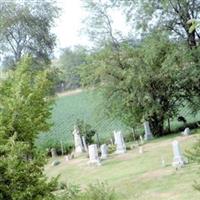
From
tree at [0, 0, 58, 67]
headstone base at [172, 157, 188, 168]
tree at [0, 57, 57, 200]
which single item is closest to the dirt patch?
headstone base at [172, 157, 188, 168]

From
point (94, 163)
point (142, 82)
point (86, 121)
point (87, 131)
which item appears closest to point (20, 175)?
point (94, 163)

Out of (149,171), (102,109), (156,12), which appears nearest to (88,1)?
(156,12)

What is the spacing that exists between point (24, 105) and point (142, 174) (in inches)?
334

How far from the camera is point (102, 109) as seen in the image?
28.7 m

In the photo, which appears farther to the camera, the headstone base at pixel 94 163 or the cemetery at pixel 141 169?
the headstone base at pixel 94 163

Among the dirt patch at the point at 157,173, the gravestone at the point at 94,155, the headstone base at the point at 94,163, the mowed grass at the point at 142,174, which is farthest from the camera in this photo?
the gravestone at the point at 94,155

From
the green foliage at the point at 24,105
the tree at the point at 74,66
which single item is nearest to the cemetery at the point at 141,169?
the green foliage at the point at 24,105

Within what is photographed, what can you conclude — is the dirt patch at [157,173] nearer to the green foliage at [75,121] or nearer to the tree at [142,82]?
the green foliage at [75,121]

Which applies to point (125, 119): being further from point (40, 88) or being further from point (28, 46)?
point (40, 88)

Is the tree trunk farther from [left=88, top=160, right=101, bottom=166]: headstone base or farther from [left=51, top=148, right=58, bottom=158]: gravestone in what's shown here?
[left=88, top=160, right=101, bottom=166]: headstone base

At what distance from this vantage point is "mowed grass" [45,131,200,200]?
13.3 meters

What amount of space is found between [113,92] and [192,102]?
14.2ft

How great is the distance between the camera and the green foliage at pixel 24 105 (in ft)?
28.3

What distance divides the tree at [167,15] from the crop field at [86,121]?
446 centimetres
